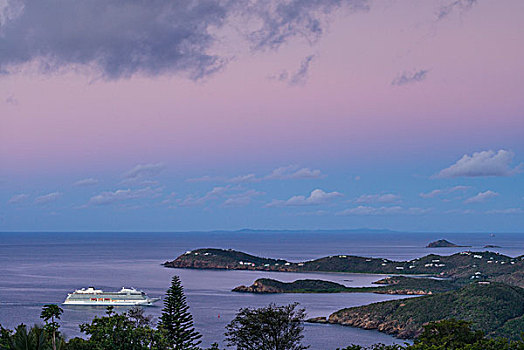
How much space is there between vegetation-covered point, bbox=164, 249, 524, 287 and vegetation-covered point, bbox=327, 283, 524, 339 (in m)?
48.9

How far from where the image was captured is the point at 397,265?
17662cm

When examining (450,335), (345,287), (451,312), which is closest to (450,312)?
(451,312)

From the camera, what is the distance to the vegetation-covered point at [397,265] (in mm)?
151875

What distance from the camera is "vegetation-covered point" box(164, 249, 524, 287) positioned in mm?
151875

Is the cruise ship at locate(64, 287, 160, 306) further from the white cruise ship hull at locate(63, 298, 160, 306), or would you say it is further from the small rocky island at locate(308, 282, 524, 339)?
the small rocky island at locate(308, 282, 524, 339)

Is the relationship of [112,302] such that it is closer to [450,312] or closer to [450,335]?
[450,312]

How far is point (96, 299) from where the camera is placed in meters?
111

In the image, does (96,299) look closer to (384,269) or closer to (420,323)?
(420,323)

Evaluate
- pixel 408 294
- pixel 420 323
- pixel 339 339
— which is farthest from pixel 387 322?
pixel 408 294

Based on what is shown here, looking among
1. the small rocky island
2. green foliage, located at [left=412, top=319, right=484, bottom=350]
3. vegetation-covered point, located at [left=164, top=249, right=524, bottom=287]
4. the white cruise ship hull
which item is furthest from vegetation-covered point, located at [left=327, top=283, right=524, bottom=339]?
vegetation-covered point, located at [left=164, top=249, right=524, bottom=287]

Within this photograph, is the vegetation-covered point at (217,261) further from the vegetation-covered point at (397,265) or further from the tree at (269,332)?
the tree at (269,332)

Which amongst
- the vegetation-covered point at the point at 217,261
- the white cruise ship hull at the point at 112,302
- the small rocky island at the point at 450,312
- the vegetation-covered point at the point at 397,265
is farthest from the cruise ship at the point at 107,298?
the vegetation-covered point at the point at 217,261

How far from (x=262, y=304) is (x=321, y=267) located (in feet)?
250

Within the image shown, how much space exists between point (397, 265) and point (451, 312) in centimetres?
9114
